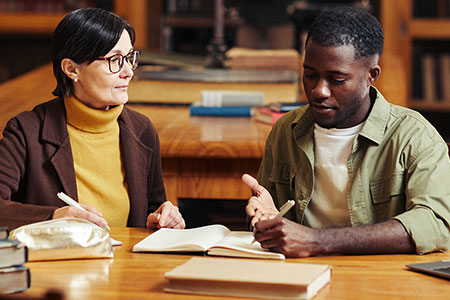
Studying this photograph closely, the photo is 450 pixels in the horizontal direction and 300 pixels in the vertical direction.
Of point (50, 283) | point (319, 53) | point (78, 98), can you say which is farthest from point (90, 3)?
point (50, 283)

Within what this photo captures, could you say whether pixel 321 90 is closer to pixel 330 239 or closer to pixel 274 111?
pixel 330 239

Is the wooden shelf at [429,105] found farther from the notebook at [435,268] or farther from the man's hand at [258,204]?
the notebook at [435,268]

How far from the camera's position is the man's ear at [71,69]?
5.69 ft

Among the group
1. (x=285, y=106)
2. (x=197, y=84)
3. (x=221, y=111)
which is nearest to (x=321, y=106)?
(x=285, y=106)

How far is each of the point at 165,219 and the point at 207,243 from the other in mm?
230

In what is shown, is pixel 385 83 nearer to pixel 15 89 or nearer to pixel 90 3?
pixel 15 89

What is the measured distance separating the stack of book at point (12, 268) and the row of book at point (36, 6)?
11.8 ft

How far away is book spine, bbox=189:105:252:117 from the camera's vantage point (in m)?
2.65

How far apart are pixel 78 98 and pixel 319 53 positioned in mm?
603

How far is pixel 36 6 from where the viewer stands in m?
4.57

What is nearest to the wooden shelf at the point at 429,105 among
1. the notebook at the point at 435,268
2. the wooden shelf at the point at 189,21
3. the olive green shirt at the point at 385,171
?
the wooden shelf at the point at 189,21

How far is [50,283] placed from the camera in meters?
1.20

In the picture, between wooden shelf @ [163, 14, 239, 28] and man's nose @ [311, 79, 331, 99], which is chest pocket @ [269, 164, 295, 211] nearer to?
man's nose @ [311, 79, 331, 99]

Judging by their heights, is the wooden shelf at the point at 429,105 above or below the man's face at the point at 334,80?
below
